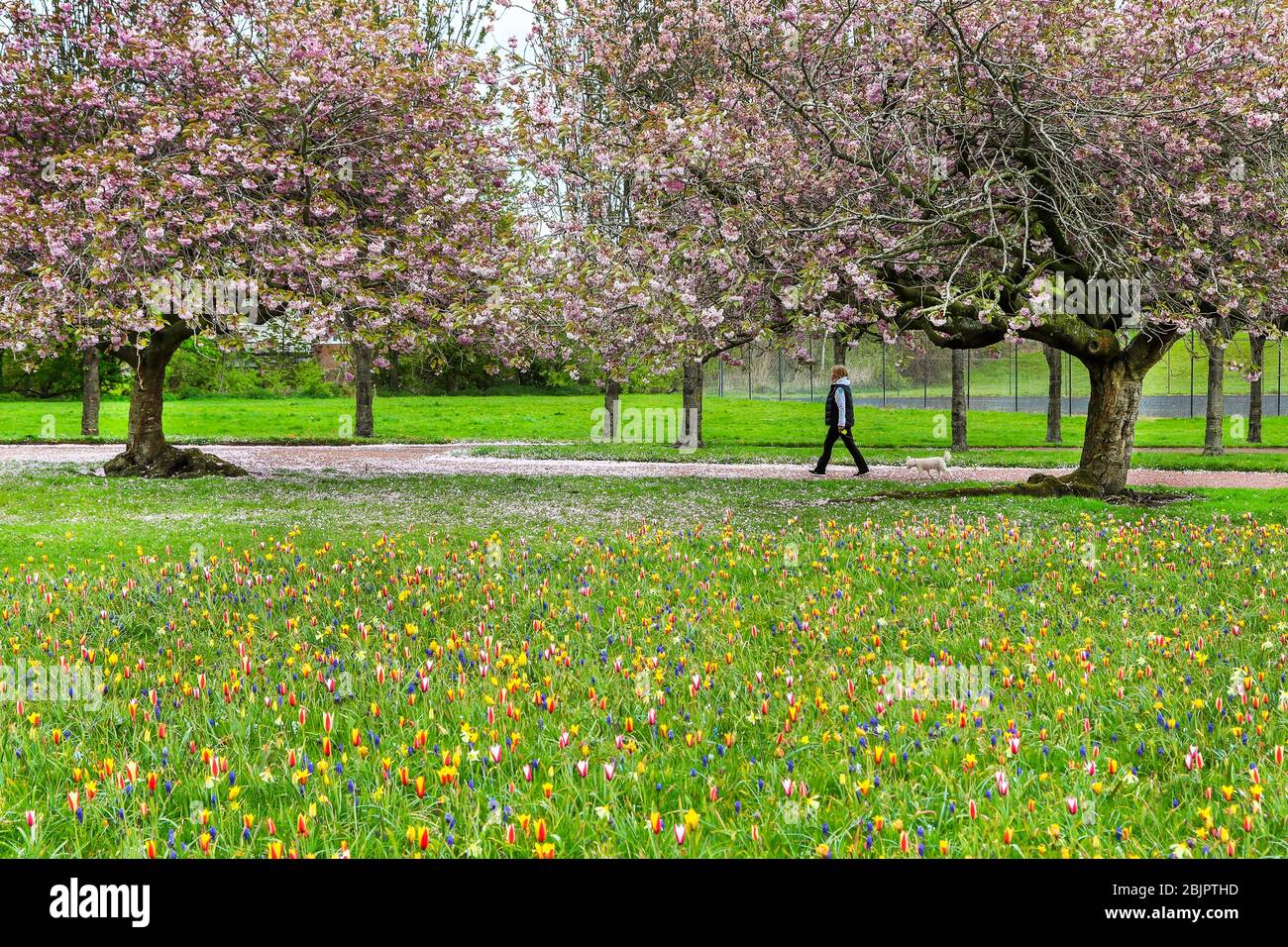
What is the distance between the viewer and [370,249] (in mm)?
14930

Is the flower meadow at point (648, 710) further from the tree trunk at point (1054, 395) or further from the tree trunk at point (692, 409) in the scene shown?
the tree trunk at point (1054, 395)

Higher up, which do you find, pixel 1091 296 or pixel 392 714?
pixel 1091 296

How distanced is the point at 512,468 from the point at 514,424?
1909 cm

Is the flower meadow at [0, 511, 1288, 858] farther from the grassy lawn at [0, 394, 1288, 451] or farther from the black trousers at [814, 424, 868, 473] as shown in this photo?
the grassy lawn at [0, 394, 1288, 451]

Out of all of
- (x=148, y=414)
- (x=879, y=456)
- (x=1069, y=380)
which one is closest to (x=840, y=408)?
(x=879, y=456)

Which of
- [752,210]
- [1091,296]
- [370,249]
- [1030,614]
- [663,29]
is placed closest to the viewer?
[1030,614]

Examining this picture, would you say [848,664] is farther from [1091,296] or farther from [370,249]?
[370,249]

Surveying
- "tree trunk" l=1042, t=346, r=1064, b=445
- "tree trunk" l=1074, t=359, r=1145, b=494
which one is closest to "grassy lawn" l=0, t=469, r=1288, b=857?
"tree trunk" l=1074, t=359, r=1145, b=494

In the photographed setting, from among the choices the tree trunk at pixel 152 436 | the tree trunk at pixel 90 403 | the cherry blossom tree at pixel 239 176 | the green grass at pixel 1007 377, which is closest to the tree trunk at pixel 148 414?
the tree trunk at pixel 152 436

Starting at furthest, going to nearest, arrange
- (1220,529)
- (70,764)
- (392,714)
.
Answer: (1220,529) < (392,714) < (70,764)

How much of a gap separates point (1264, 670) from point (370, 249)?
43.8ft

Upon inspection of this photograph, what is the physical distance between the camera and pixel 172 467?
63.2 ft

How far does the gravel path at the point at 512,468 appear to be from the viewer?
63.8ft
